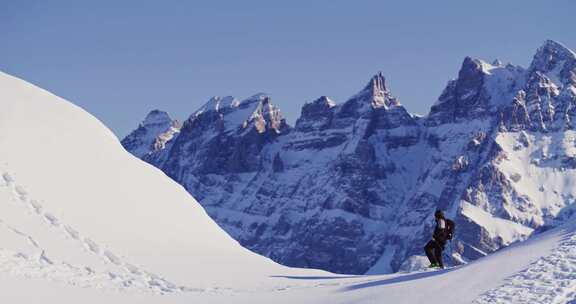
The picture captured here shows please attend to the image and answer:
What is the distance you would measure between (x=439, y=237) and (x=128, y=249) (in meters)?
13.3

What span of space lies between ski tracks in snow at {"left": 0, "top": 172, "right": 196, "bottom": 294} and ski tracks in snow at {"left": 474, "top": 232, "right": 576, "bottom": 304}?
1179 centimetres

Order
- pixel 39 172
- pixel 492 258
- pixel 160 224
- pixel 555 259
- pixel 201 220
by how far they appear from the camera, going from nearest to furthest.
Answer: pixel 555 259, pixel 492 258, pixel 39 172, pixel 160 224, pixel 201 220

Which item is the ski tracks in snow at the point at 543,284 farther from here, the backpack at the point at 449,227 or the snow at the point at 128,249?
the backpack at the point at 449,227

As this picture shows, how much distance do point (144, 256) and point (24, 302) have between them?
10286 mm

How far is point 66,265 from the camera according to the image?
29.5 meters

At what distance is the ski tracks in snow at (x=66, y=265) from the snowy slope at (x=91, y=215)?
44 millimetres

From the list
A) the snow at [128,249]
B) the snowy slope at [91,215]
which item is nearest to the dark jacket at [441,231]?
the snow at [128,249]

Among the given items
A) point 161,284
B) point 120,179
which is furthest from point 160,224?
point 161,284

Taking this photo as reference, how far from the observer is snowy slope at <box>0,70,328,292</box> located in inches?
1183

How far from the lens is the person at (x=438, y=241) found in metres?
28.3

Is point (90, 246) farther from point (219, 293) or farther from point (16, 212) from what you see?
point (219, 293)

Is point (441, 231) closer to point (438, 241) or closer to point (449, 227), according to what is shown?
point (449, 227)

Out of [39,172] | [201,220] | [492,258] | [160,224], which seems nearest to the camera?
[492,258]

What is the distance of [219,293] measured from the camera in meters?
27.9
